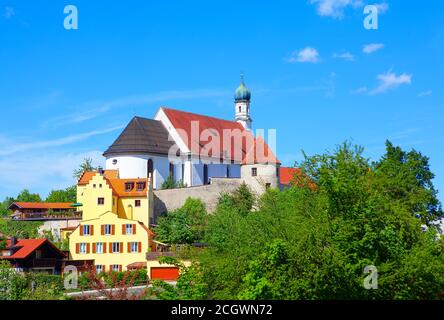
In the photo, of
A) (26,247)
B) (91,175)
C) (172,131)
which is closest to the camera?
(26,247)

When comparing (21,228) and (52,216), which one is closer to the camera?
(21,228)

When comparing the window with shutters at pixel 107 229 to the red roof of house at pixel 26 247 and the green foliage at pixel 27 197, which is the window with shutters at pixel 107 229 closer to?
the red roof of house at pixel 26 247

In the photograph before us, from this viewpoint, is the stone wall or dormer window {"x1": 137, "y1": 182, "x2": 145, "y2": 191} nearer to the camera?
dormer window {"x1": 137, "y1": 182, "x2": 145, "y2": 191}

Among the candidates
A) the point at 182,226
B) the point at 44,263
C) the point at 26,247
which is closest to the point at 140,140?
the point at 182,226

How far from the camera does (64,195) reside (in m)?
83.9

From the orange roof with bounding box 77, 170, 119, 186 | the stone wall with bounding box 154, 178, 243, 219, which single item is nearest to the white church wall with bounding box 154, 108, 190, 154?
the orange roof with bounding box 77, 170, 119, 186

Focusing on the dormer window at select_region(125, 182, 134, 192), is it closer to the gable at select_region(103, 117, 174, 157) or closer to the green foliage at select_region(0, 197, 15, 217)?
the gable at select_region(103, 117, 174, 157)

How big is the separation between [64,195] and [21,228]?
20547mm

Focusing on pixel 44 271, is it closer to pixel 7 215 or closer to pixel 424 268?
pixel 7 215

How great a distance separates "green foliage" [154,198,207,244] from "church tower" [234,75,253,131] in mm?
44528

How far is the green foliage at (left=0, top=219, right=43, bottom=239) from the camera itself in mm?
62406

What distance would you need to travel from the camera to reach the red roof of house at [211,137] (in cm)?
7950

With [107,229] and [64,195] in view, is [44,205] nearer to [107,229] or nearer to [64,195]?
[64,195]
